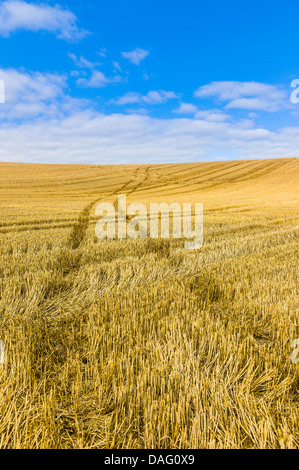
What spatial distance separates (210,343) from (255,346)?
0.46 metres

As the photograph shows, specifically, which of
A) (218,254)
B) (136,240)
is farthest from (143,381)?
(136,240)

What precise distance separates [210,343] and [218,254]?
13.8 ft

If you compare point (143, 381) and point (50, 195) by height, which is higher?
point (50, 195)

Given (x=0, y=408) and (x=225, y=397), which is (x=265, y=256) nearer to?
(x=225, y=397)

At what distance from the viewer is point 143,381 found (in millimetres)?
2201

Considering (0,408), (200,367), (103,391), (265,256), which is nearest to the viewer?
(0,408)

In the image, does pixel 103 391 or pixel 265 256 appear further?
pixel 265 256
